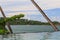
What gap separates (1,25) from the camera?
64688 mm

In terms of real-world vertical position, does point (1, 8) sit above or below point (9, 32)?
above

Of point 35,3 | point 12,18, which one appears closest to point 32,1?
point 35,3

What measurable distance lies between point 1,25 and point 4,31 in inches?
46.6

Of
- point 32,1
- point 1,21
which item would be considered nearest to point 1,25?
point 1,21

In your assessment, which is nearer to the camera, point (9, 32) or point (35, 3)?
point (35, 3)

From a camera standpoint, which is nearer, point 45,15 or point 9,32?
point 45,15

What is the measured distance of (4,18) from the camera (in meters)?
65.6

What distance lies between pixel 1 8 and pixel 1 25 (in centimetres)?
349

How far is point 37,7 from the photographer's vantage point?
62.7 m

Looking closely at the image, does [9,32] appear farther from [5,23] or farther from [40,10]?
[40,10]

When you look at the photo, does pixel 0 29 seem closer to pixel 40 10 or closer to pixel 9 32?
pixel 9 32

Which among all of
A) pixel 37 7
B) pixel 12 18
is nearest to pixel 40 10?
pixel 37 7

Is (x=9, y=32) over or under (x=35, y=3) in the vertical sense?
under

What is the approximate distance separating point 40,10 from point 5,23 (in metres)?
7.23
